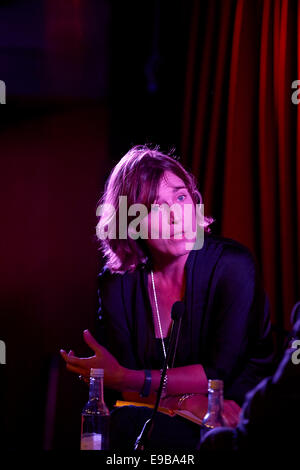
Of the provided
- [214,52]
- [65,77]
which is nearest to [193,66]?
[214,52]

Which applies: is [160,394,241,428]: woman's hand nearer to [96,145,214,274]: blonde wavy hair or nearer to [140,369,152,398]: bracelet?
[140,369,152,398]: bracelet

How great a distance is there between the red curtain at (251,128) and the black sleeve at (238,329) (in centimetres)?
46

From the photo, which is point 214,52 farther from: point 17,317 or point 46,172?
point 17,317

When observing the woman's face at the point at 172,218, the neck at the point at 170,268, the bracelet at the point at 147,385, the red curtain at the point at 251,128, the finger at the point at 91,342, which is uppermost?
the red curtain at the point at 251,128

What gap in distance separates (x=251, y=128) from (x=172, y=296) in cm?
95

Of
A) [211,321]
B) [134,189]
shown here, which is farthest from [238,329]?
[134,189]

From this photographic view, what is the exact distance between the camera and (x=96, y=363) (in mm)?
1571

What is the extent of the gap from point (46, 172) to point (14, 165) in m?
0.19

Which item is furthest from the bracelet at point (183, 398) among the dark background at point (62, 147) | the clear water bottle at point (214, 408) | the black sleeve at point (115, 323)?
the dark background at point (62, 147)

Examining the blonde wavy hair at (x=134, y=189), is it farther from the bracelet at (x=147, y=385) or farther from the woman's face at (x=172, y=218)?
the bracelet at (x=147, y=385)

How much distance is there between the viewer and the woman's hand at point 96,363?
1550 mm

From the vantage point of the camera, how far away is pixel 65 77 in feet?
10.3

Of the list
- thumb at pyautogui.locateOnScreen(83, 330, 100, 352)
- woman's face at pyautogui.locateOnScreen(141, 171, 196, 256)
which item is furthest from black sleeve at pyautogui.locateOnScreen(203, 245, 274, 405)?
thumb at pyautogui.locateOnScreen(83, 330, 100, 352)

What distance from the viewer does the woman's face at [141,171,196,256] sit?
1938mm
